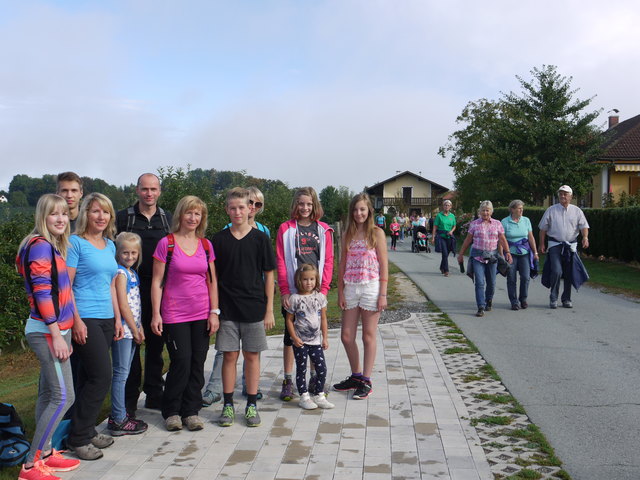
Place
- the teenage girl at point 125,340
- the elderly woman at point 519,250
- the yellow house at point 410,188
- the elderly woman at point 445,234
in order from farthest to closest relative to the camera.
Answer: the yellow house at point 410,188
the elderly woman at point 445,234
the elderly woman at point 519,250
the teenage girl at point 125,340

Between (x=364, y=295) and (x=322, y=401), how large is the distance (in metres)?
1.06

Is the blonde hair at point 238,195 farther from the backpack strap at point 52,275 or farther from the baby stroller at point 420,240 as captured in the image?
the baby stroller at point 420,240

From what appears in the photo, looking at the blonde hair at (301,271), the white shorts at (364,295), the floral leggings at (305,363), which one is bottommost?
the floral leggings at (305,363)

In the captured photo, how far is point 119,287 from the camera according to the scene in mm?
4824

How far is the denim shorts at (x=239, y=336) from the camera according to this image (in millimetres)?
5172

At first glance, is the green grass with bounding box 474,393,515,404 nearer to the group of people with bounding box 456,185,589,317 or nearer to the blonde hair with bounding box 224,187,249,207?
the blonde hair with bounding box 224,187,249,207

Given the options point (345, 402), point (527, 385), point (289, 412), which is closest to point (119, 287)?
point (289, 412)

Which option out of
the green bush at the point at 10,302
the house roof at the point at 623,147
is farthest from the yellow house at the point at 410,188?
the green bush at the point at 10,302

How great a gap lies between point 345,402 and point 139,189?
2.62 meters

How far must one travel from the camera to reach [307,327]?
558 centimetres

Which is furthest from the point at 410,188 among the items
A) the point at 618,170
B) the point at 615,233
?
the point at 615,233

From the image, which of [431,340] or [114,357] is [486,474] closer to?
[114,357]

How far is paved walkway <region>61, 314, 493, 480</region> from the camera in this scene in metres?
4.16

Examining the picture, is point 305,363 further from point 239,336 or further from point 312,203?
point 312,203
